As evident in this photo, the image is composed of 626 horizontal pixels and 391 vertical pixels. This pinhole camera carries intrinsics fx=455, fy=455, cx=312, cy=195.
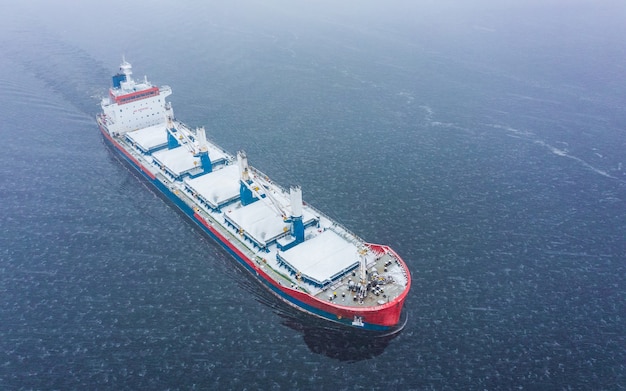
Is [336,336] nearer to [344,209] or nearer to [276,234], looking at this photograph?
[276,234]

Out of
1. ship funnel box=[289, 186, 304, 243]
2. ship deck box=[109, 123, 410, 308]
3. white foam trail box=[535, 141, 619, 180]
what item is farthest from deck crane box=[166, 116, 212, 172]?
white foam trail box=[535, 141, 619, 180]

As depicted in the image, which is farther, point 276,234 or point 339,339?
point 276,234

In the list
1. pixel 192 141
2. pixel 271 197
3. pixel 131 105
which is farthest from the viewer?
pixel 131 105

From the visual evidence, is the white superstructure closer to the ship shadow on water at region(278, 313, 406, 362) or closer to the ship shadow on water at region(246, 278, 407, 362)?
the ship shadow on water at region(246, 278, 407, 362)

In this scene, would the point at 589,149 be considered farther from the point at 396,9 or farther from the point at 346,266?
the point at 396,9

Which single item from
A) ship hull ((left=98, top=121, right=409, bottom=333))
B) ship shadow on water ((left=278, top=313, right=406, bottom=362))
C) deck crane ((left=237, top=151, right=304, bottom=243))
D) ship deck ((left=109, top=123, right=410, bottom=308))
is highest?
deck crane ((left=237, top=151, right=304, bottom=243))

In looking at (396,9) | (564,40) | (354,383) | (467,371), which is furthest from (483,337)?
(396,9)

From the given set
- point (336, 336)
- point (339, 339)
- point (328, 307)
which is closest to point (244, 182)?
point (328, 307)
